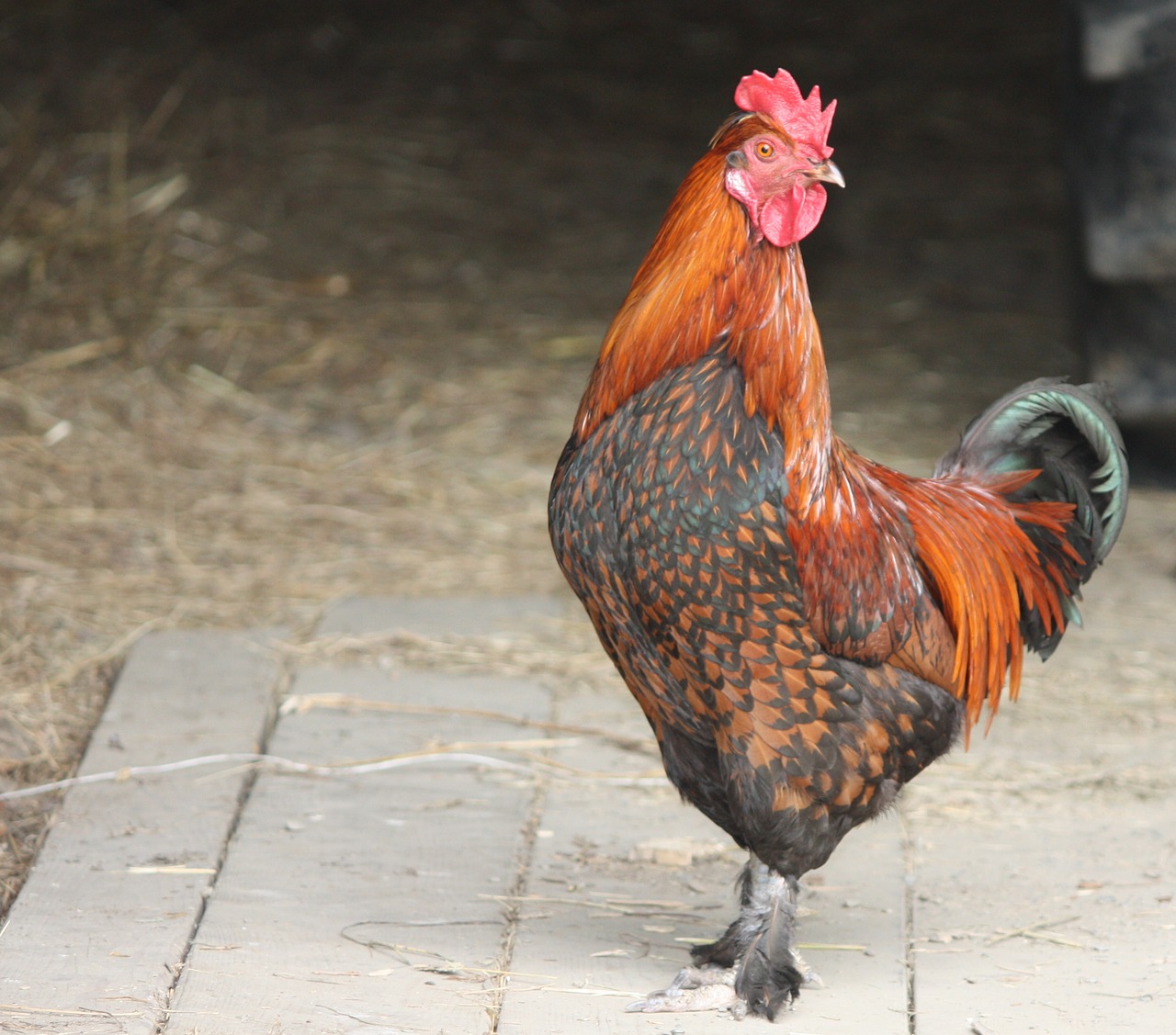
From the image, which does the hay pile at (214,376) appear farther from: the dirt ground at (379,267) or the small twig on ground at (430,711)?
the small twig on ground at (430,711)

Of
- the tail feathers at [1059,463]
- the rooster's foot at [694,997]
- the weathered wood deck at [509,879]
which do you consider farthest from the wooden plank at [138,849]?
the tail feathers at [1059,463]

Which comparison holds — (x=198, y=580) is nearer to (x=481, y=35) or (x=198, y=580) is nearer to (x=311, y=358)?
(x=311, y=358)

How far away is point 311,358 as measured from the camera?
7.17 m

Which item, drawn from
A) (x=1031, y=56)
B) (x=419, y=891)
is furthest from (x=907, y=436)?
(x=1031, y=56)

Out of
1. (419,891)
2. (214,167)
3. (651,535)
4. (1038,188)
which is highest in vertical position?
(651,535)

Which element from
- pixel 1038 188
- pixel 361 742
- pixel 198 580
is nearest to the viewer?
pixel 361 742

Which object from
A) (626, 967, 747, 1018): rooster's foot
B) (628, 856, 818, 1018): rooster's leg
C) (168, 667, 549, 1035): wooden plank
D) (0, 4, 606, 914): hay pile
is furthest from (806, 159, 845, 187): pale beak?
(0, 4, 606, 914): hay pile

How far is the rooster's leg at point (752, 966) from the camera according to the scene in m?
3.16

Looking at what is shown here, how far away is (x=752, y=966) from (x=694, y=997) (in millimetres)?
130

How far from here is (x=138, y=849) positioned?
3.74 meters

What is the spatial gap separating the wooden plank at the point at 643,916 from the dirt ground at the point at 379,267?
122cm

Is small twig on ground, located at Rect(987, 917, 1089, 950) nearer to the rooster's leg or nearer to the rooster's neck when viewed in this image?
the rooster's leg

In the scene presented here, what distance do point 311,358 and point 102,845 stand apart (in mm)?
3717

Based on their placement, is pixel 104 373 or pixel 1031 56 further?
pixel 1031 56
